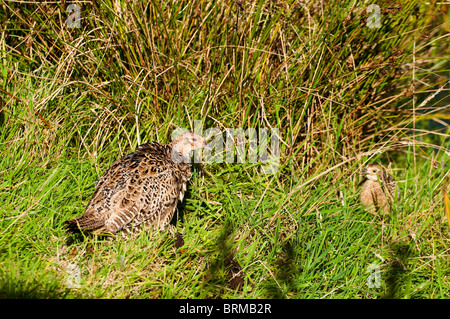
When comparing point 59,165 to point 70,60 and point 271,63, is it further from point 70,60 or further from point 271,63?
point 271,63

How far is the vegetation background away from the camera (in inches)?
139

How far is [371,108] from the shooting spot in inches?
183

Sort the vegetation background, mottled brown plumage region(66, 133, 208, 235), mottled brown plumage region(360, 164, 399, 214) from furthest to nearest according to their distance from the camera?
mottled brown plumage region(360, 164, 399, 214)
the vegetation background
mottled brown plumage region(66, 133, 208, 235)

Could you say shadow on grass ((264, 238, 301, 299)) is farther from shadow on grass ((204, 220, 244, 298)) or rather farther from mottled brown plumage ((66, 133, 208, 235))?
mottled brown plumage ((66, 133, 208, 235))

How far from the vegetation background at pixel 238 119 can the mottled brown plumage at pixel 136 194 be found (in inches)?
6.7

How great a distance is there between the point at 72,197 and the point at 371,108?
10.6 feet

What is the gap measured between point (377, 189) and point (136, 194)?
2.49 m

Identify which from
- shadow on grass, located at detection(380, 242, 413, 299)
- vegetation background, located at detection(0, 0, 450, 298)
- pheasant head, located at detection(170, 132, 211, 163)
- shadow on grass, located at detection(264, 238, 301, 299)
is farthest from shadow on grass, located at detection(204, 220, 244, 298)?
shadow on grass, located at detection(380, 242, 413, 299)

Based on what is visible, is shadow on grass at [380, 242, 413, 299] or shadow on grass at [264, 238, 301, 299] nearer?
shadow on grass at [264, 238, 301, 299]

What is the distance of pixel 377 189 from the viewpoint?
4.42 m

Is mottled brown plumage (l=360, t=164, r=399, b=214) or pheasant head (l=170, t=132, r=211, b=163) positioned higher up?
pheasant head (l=170, t=132, r=211, b=163)

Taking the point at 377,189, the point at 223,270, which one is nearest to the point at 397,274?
the point at 377,189

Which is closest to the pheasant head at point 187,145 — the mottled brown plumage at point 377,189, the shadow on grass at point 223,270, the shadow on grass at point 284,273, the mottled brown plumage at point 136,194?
the mottled brown plumage at point 136,194

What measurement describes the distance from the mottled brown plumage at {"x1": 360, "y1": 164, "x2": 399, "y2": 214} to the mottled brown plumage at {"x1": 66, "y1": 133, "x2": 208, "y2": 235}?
1.91 meters
